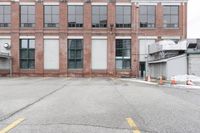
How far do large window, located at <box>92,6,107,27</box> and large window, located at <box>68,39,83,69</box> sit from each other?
403 cm

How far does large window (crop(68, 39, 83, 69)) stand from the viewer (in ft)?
161

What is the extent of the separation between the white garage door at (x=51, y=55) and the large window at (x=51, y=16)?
9.94ft

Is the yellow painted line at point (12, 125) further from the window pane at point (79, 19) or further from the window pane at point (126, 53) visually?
the window pane at point (79, 19)

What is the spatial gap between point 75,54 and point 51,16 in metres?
7.72

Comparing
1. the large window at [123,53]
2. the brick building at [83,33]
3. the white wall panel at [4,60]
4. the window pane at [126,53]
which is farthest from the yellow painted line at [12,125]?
the white wall panel at [4,60]

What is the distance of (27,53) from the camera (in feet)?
160

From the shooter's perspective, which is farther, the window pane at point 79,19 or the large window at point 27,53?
the window pane at point 79,19

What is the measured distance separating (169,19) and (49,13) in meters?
20.6

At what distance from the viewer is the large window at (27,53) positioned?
48.8 m

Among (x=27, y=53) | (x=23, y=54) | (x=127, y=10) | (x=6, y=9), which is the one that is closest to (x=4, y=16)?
(x=6, y=9)

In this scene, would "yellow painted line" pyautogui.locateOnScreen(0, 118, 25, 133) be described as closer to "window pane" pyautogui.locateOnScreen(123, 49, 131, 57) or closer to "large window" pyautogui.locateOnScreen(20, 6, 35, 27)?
"window pane" pyautogui.locateOnScreen(123, 49, 131, 57)

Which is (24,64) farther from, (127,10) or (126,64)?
(127,10)

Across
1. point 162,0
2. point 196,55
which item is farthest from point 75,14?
point 196,55

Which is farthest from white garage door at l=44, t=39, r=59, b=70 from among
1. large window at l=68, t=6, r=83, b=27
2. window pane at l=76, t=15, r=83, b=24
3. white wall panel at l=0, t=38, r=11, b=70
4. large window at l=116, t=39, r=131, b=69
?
large window at l=116, t=39, r=131, b=69
